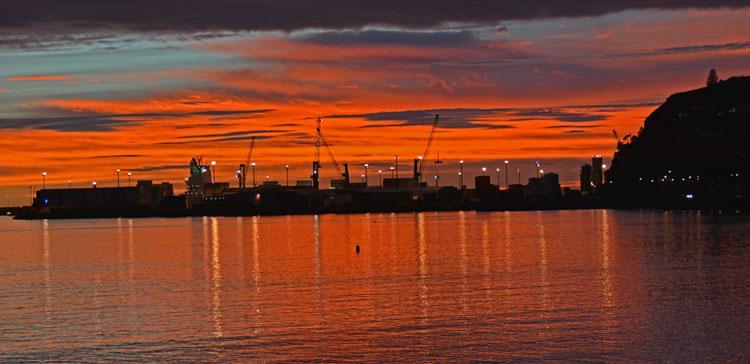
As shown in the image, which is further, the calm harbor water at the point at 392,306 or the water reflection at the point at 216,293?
the water reflection at the point at 216,293

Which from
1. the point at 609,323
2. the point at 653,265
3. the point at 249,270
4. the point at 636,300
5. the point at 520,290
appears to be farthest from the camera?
the point at 249,270

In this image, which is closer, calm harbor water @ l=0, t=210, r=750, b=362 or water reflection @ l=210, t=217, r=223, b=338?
calm harbor water @ l=0, t=210, r=750, b=362

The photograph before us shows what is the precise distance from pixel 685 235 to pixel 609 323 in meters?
65.6

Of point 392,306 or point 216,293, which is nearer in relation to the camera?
point 392,306

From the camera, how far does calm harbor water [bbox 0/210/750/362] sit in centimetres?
3275

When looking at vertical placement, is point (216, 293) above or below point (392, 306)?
above

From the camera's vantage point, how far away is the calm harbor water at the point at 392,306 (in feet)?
107

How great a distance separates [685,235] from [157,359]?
7578cm

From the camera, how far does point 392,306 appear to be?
4328 centimetres

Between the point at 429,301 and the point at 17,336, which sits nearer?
the point at 17,336

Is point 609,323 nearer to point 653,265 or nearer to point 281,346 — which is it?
point 281,346

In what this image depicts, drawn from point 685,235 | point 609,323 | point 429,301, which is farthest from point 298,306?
point 685,235

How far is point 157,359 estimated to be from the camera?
31859 millimetres

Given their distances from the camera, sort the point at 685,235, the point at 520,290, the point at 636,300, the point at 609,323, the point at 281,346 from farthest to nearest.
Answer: the point at 685,235
the point at 520,290
the point at 636,300
the point at 609,323
the point at 281,346
